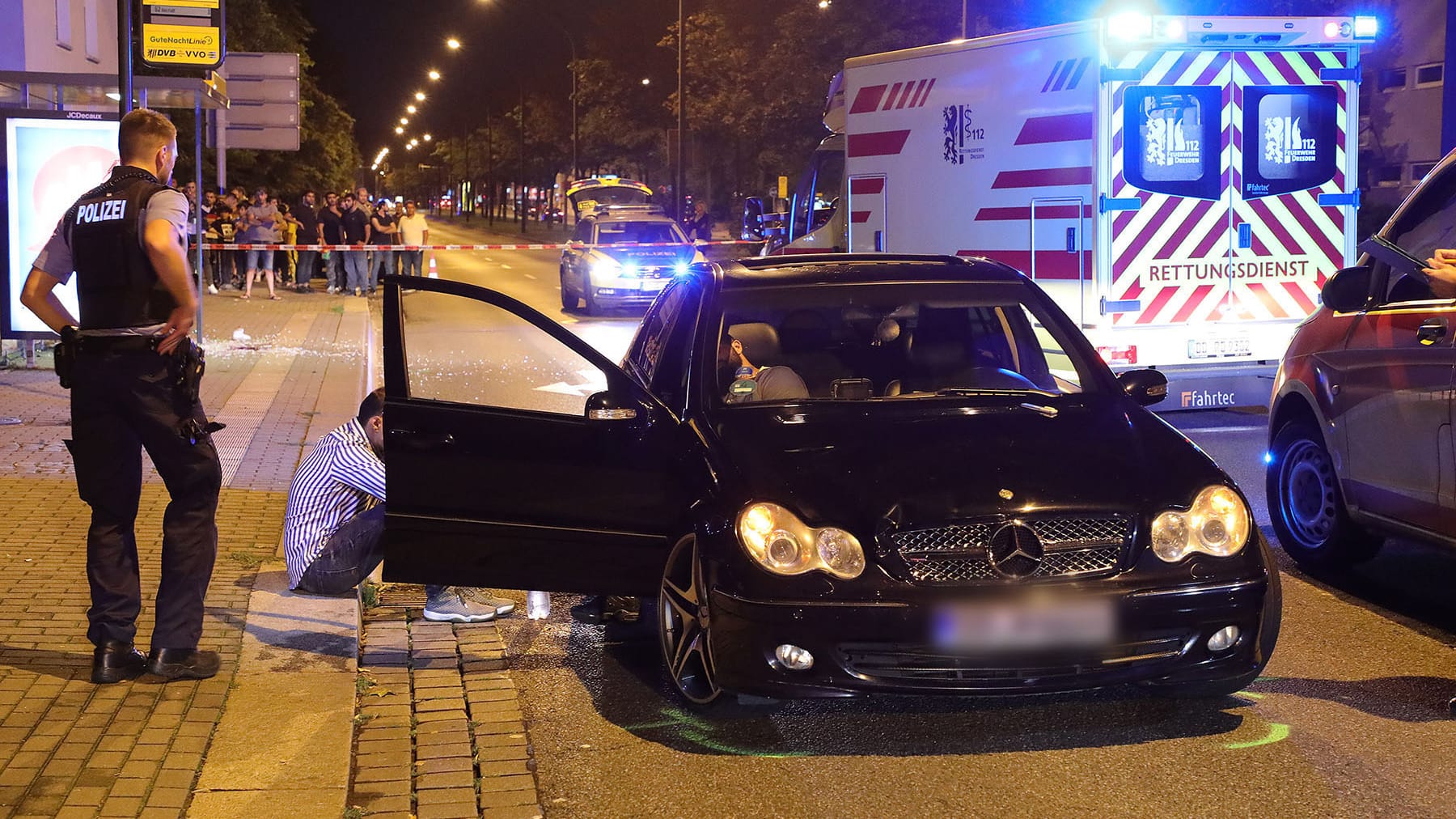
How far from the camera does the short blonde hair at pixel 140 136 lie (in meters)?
5.45

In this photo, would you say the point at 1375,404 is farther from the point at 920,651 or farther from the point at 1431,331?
the point at 920,651

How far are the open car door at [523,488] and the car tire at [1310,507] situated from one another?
10.6 feet

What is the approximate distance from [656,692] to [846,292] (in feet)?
5.66

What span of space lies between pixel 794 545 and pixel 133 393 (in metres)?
2.20

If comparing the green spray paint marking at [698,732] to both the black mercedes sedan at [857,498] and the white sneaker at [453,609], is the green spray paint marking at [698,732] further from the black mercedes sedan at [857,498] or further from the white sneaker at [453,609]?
the white sneaker at [453,609]

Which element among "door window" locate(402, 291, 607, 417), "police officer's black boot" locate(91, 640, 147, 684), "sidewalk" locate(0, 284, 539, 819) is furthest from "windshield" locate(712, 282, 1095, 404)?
"door window" locate(402, 291, 607, 417)

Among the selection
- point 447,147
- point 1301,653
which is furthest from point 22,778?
point 447,147

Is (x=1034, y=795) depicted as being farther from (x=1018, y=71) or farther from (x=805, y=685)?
(x=1018, y=71)

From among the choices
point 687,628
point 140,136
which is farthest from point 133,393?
point 687,628

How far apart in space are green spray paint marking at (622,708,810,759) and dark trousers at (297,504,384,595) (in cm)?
130

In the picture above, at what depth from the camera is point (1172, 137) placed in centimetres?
1162

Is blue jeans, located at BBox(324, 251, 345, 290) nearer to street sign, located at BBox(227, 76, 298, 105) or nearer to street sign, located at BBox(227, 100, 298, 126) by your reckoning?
street sign, located at BBox(227, 100, 298, 126)

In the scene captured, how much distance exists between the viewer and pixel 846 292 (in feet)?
21.0

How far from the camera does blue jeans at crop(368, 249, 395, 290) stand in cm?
2944
